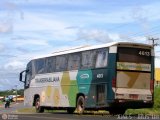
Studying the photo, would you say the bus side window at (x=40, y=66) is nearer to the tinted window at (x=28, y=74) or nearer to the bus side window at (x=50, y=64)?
the bus side window at (x=50, y=64)

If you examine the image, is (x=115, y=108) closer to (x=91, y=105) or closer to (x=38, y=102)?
(x=91, y=105)

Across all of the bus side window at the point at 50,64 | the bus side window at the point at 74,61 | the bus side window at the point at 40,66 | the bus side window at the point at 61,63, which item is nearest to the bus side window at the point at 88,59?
the bus side window at the point at 74,61

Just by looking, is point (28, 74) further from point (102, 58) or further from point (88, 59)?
point (102, 58)

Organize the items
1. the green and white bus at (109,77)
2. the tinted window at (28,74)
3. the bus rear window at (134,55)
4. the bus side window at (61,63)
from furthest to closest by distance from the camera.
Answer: the tinted window at (28,74)
the bus side window at (61,63)
the bus rear window at (134,55)
the green and white bus at (109,77)

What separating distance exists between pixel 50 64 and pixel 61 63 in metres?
1.46

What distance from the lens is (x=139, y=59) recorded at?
24.2 metres

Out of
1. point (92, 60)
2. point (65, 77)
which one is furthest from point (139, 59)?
point (65, 77)

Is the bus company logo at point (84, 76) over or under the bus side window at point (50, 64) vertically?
under

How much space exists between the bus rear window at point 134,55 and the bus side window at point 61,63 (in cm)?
480

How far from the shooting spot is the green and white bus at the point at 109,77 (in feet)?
77.6

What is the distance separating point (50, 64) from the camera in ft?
97.0

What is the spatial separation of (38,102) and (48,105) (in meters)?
1.66

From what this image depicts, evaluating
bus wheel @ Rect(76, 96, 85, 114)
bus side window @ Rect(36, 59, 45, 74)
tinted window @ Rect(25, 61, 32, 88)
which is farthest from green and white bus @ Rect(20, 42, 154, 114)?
tinted window @ Rect(25, 61, 32, 88)

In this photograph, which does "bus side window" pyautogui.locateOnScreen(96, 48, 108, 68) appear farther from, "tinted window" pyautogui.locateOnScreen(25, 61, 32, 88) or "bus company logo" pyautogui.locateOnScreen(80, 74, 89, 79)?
"tinted window" pyautogui.locateOnScreen(25, 61, 32, 88)
